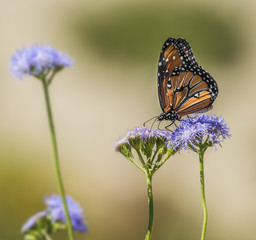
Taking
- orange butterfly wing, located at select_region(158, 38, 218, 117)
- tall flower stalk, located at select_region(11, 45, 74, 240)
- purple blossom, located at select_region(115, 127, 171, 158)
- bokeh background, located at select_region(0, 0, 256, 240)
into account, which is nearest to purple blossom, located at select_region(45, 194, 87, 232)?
tall flower stalk, located at select_region(11, 45, 74, 240)

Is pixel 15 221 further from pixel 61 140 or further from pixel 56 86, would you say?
pixel 56 86

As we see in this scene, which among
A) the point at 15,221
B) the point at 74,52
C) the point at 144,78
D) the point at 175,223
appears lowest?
the point at 175,223

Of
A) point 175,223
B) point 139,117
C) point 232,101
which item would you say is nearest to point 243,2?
point 232,101

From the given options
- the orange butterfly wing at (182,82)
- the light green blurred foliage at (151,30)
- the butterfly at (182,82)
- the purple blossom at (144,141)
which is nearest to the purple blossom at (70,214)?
the purple blossom at (144,141)

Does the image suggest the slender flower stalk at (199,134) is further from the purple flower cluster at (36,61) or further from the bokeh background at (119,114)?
the bokeh background at (119,114)

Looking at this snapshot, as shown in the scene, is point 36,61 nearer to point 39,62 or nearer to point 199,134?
point 39,62
